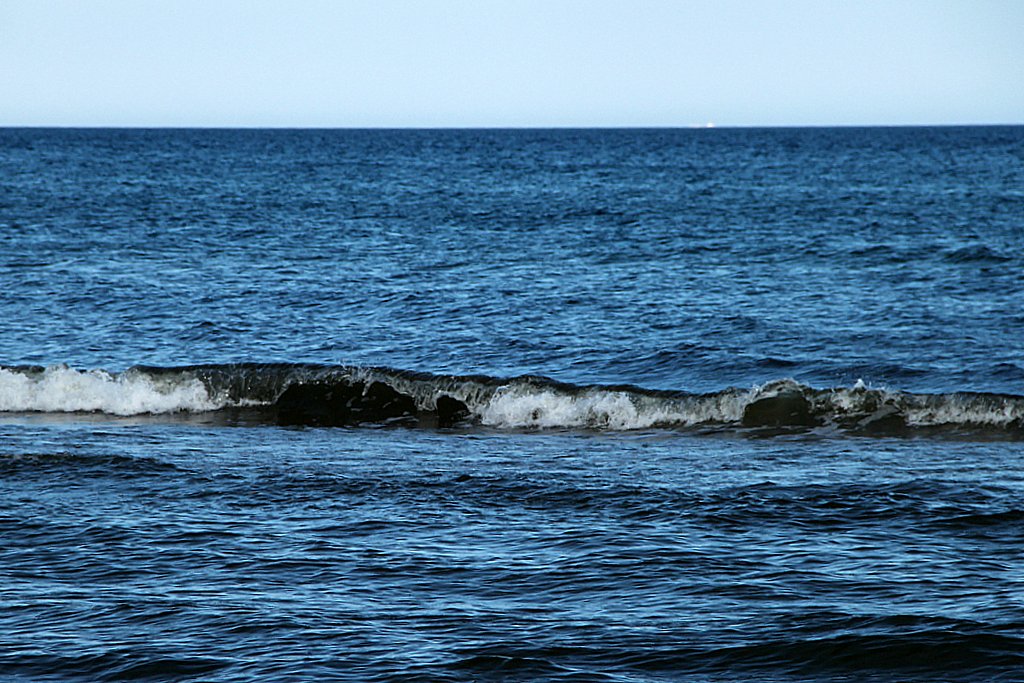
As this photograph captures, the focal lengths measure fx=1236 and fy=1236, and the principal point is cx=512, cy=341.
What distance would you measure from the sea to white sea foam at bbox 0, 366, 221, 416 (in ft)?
0.22

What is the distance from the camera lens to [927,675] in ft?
27.9

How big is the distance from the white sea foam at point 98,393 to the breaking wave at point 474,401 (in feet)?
0.06

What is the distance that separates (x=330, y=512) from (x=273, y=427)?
590cm

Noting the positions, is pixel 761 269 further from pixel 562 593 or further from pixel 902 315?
pixel 562 593

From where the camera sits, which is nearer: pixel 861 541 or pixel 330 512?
pixel 861 541

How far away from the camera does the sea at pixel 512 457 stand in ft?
29.6

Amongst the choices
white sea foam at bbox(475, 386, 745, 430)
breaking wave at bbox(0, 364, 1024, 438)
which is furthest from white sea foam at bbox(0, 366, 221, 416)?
white sea foam at bbox(475, 386, 745, 430)

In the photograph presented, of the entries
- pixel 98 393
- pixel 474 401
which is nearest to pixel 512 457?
pixel 474 401

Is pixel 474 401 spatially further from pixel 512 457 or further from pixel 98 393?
pixel 98 393

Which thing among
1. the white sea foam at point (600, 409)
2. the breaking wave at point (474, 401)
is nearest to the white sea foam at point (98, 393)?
Result: the breaking wave at point (474, 401)

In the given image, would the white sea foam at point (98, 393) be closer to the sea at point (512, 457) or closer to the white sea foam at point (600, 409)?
the sea at point (512, 457)

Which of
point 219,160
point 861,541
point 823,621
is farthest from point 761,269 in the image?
point 219,160

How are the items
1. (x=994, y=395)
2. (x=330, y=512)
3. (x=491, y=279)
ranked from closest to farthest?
1. (x=330, y=512)
2. (x=994, y=395)
3. (x=491, y=279)

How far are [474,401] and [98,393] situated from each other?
20.0ft
